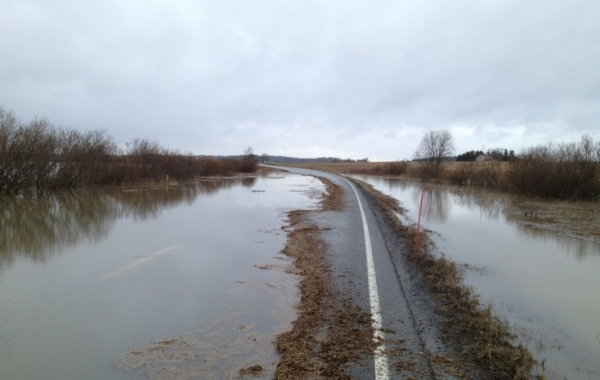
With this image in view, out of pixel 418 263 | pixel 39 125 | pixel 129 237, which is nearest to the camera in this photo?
pixel 418 263

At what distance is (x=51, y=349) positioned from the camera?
4668 millimetres

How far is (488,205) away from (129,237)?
20.0 metres

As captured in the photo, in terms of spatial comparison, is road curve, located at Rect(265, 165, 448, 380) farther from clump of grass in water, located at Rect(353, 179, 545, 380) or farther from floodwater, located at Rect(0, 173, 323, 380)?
floodwater, located at Rect(0, 173, 323, 380)

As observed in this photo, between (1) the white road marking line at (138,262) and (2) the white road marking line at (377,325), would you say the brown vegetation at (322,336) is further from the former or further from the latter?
(1) the white road marking line at (138,262)

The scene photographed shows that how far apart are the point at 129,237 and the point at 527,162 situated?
90.9 ft

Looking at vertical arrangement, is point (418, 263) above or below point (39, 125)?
below

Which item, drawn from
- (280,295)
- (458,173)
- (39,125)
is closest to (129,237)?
(280,295)

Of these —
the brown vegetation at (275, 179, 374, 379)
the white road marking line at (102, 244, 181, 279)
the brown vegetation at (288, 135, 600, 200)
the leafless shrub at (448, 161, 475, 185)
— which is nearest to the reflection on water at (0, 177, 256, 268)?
Result: the white road marking line at (102, 244, 181, 279)

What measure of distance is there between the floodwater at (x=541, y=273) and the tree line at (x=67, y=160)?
23.1 metres

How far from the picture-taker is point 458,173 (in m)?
45.2

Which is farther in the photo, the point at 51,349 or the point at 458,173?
the point at 458,173

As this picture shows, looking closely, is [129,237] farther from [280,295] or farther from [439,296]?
[439,296]

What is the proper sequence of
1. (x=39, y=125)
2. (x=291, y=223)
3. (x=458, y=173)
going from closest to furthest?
(x=291, y=223), (x=39, y=125), (x=458, y=173)

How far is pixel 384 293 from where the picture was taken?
6.82 m
